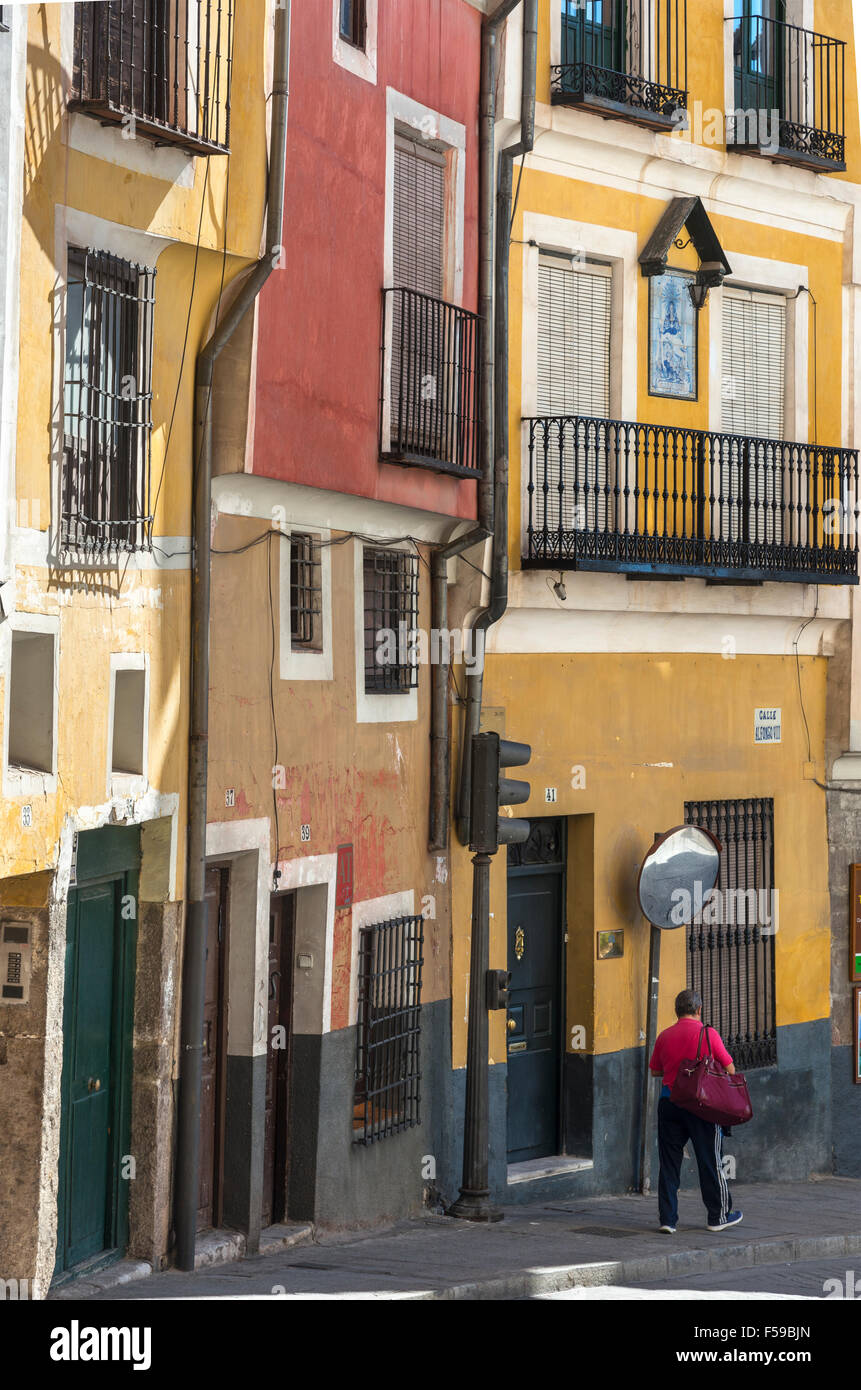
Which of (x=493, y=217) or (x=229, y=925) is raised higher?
(x=493, y=217)

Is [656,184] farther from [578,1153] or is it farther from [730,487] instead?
[578,1153]

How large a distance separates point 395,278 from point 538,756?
3.90 meters

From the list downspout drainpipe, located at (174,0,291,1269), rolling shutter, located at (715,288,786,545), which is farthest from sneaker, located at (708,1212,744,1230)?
rolling shutter, located at (715,288,786,545)

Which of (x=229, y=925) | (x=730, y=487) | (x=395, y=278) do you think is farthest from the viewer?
(x=730, y=487)

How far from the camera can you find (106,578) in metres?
10.1

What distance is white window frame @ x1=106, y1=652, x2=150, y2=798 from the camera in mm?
10180

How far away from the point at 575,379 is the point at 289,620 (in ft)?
15.6

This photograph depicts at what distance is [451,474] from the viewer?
14219 mm

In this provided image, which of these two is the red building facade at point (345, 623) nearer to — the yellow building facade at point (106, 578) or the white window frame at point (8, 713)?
the yellow building facade at point (106, 578)

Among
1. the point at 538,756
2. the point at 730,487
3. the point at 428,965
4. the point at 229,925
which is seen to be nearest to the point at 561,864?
the point at 538,756

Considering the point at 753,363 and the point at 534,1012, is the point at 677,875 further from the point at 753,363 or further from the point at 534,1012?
the point at 753,363

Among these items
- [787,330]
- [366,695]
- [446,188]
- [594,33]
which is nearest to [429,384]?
[446,188]

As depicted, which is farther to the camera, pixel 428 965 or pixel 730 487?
pixel 730 487
